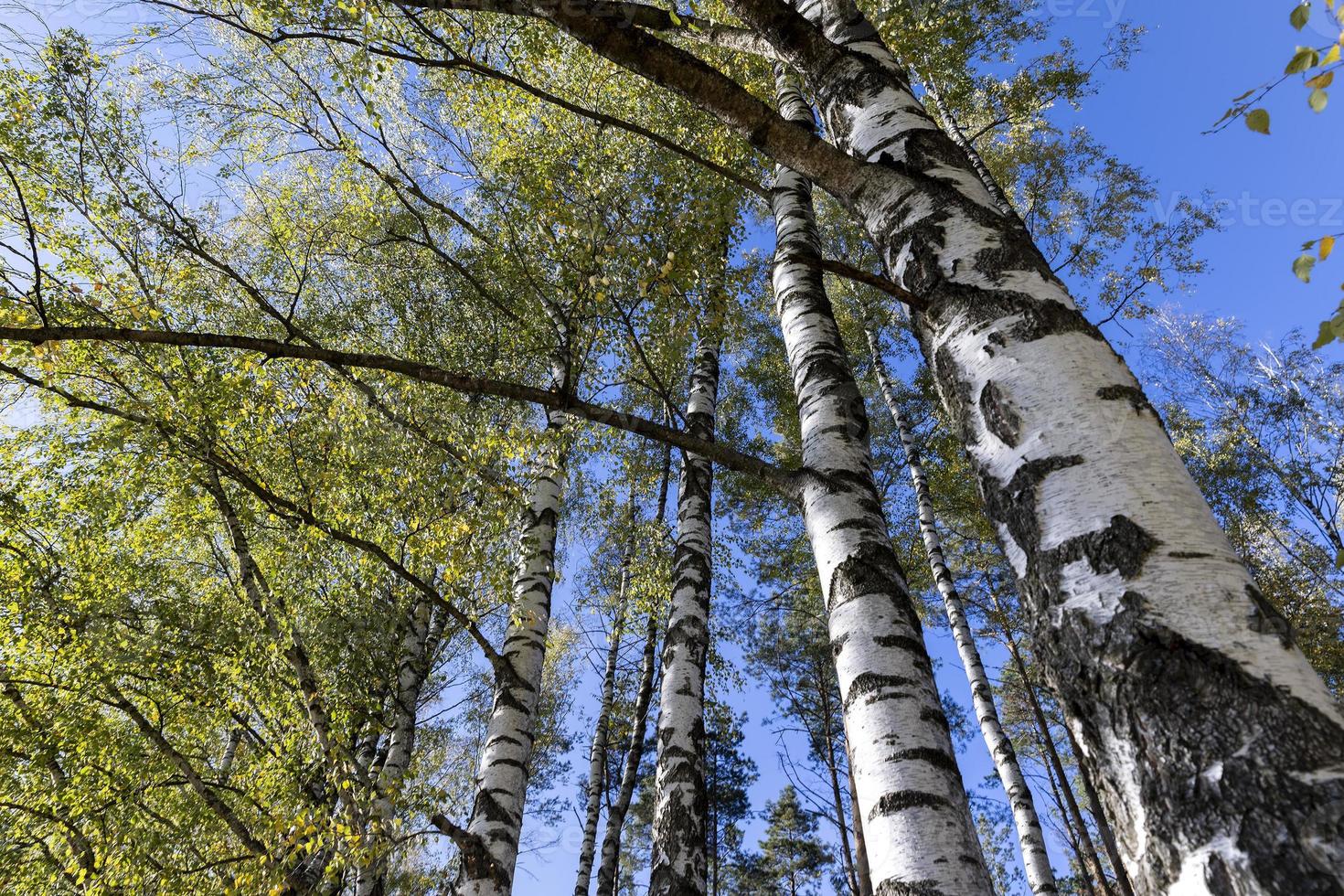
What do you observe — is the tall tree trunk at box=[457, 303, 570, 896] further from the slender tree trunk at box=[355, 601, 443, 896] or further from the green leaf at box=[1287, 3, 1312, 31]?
the green leaf at box=[1287, 3, 1312, 31]

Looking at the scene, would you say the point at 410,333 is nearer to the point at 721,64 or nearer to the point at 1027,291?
the point at 721,64

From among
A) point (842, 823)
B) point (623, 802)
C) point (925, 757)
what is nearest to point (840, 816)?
point (842, 823)

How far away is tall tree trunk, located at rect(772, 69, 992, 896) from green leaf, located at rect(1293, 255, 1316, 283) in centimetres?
111

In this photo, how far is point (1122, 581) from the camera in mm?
982

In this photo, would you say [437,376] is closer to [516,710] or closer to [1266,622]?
[1266,622]

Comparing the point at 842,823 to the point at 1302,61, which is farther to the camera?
the point at 842,823

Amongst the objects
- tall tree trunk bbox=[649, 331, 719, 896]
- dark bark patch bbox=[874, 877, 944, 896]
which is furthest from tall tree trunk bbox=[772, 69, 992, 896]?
tall tree trunk bbox=[649, 331, 719, 896]

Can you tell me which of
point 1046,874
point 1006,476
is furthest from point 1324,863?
point 1046,874

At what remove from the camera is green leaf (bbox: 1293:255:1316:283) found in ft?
4.05

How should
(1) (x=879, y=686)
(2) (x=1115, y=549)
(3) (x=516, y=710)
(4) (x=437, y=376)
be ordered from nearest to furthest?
(2) (x=1115, y=549) < (1) (x=879, y=686) < (4) (x=437, y=376) < (3) (x=516, y=710)

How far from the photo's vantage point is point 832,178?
1802 millimetres

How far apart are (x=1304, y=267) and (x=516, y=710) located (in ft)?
14.5

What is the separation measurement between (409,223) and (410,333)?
6.05 feet

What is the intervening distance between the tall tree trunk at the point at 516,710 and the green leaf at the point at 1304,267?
411 cm
